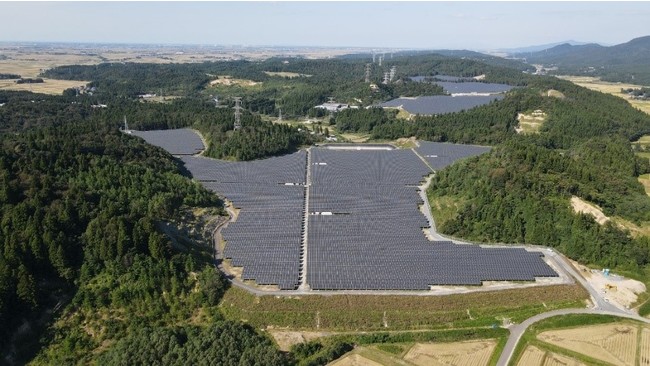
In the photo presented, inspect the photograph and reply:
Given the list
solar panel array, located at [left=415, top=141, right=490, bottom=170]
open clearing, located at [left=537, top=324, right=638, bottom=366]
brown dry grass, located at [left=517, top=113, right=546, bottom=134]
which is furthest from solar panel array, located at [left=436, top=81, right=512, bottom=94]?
open clearing, located at [left=537, top=324, right=638, bottom=366]

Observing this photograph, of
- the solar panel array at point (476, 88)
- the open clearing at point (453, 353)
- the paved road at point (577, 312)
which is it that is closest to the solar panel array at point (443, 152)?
the paved road at point (577, 312)

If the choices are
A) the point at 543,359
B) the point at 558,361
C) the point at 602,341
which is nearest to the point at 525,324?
the point at 543,359

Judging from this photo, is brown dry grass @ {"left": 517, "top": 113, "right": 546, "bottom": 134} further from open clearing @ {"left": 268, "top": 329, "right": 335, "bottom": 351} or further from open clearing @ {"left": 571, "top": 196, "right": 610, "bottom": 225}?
open clearing @ {"left": 268, "top": 329, "right": 335, "bottom": 351}

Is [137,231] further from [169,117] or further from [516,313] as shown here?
[169,117]

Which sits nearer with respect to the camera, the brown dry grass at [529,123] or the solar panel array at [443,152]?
the solar panel array at [443,152]

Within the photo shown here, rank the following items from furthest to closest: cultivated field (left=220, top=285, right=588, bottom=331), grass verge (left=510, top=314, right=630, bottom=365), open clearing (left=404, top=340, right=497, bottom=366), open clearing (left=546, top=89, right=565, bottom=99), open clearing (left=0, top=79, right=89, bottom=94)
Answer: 1. open clearing (left=0, top=79, right=89, bottom=94)
2. open clearing (left=546, top=89, right=565, bottom=99)
3. cultivated field (left=220, top=285, right=588, bottom=331)
4. grass verge (left=510, top=314, right=630, bottom=365)
5. open clearing (left=404, top=340, right=497, bottom=366)

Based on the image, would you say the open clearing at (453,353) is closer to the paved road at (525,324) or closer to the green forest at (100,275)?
the paved road at (525,324)
